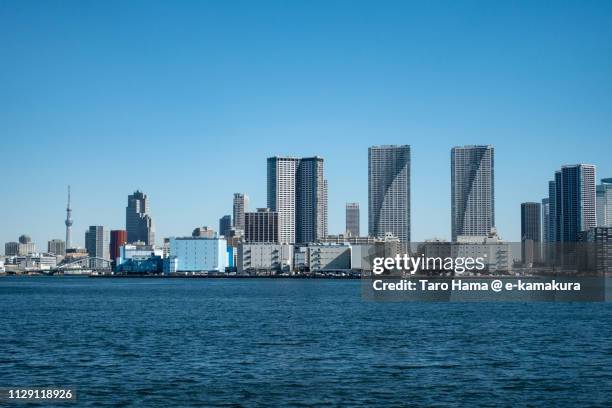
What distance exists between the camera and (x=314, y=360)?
155 ft

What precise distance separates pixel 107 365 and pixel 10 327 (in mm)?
28500

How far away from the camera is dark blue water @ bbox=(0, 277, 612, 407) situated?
1457 inches

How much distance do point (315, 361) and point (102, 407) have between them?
15099 mm

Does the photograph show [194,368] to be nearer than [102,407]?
No

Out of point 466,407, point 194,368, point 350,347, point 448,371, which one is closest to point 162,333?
point 350,347

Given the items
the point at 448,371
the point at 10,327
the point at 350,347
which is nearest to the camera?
the point at 448,371

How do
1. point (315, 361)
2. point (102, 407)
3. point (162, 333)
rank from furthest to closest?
1. point (162, 333)
2. point (315, 361)
3. point (102, 407)

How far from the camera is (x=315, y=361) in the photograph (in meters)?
47.0

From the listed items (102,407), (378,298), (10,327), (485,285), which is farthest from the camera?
(485,285)

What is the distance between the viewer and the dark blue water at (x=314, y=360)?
1457 inches

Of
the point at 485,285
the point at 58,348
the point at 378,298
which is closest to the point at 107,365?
the point at 58,348

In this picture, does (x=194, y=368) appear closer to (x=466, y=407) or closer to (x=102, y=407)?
(x=102, y=407)

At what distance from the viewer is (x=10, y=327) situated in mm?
70625

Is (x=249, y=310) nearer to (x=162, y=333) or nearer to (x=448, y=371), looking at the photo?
(x=162, y=333)
